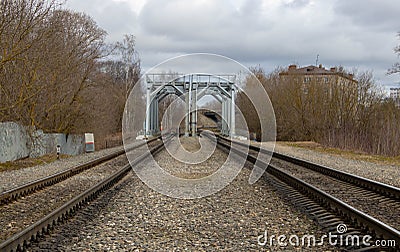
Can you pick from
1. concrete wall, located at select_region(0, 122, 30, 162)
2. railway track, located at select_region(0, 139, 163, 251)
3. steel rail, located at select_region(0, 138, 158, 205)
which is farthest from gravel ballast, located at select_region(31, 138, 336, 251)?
concrete wall, located at select_region(0, 122, 30, 162)

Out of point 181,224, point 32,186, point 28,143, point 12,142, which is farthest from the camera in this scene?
point 28,143

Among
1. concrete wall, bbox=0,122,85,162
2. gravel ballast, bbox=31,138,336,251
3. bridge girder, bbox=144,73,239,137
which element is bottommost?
gravel ballast, bbox=31,138,336,251

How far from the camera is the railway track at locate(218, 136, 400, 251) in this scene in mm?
5859

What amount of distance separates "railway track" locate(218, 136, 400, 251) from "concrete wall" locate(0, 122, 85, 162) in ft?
34.5

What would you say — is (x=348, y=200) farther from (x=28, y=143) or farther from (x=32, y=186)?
(x=28, y=143)

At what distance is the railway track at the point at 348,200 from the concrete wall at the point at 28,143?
34.5ft

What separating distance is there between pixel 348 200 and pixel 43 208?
5578 millimetres

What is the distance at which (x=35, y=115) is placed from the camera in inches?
887

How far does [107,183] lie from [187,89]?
32871mm

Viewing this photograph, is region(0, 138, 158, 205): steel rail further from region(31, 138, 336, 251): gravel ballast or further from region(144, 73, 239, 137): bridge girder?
region(144, 73, 239, 137): bridge girder

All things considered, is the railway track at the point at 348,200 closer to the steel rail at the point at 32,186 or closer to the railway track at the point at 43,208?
the railway track at the point at 43,208

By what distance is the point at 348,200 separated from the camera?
28.7 ft

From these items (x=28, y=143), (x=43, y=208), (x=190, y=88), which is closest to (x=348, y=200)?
(x=43, y=208)

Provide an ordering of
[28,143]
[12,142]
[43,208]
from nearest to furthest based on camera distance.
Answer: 1. [43,208]
2. [12,142]
3. [28,143]
